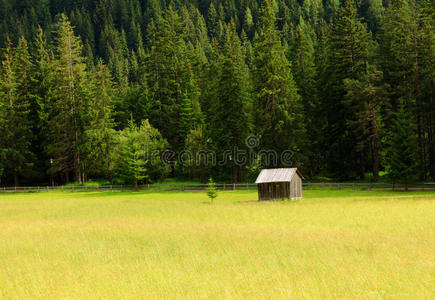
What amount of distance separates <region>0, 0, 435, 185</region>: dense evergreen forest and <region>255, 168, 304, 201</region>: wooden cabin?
11905 mm

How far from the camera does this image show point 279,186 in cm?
4391

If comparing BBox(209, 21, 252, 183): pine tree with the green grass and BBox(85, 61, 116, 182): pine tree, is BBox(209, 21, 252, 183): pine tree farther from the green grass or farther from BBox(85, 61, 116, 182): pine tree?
the green grass

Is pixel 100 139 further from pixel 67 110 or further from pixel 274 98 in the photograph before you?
pixel 274 98

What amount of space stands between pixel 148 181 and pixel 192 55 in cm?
2859

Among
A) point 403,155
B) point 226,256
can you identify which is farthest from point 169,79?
point 226,256

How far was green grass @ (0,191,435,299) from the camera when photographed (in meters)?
12.7

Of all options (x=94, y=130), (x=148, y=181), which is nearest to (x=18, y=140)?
(x=94, y=130)

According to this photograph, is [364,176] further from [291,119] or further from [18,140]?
[18,140]

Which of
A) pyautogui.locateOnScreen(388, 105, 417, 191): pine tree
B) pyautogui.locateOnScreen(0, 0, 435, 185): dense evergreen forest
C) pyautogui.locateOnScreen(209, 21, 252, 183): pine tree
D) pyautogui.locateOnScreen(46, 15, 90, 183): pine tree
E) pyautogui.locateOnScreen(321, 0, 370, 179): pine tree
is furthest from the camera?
pyautogui.locateOnScreen(46, 15, 90, 183): pine tree

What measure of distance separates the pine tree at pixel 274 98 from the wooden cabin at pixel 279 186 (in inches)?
641

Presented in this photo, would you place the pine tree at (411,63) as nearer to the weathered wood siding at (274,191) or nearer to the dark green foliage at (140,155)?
the weathered wood siding at (274,191)

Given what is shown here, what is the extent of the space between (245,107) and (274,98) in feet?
16.1

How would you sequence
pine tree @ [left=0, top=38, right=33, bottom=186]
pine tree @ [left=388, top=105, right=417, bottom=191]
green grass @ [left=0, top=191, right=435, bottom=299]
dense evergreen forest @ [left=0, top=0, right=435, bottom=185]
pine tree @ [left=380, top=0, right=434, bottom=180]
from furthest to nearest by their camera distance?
pine tree @ [left=0, top=38, right=33, bottom=186], dense evergreen forest @ [left=0, top=0, right=435, bottom=185], pine tree @ [left=380, top=0, right=434, bottom=180], pine tree @ [left=388, top=105, right=417, bottom=191], green grass @ [left=0, top=191, right=435, bottom=299]

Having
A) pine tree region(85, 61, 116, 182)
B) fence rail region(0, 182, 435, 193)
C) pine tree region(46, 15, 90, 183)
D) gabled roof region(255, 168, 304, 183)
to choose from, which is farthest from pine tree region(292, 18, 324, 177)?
pine tree region(46, 15, 90, 183)
